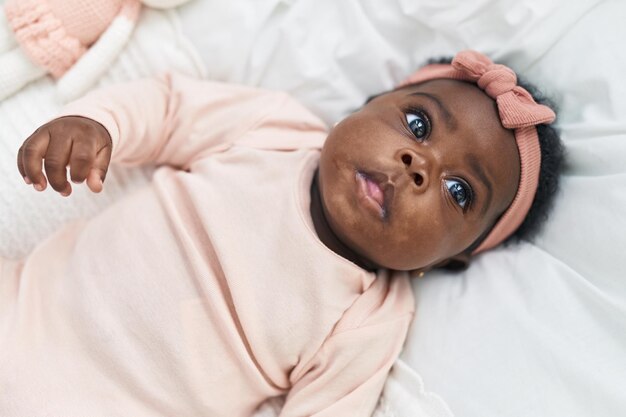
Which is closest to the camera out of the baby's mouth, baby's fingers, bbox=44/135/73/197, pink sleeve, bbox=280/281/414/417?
baby's fingers, bbox=44/135/73/197

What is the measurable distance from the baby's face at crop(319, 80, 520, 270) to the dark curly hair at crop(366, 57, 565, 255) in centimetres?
9

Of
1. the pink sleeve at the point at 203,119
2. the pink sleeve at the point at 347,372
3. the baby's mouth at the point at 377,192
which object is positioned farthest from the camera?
the pink sleeve at the point at 203,119

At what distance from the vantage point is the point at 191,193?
1204 mm

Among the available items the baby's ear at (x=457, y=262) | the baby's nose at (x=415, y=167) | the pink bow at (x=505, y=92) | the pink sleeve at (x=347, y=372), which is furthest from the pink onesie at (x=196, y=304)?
the pink bow at (x=505, y=92)

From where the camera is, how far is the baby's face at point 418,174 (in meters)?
1.04

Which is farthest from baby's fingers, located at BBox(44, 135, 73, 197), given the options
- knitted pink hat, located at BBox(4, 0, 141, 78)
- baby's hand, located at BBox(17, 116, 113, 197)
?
knitted pink hat, located at BBox(4, 0, 141, 78)

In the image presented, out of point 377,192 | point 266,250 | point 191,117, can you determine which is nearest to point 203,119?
point 191,117

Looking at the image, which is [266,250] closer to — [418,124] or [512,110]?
[418,124]

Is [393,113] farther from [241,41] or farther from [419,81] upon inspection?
[241,41]

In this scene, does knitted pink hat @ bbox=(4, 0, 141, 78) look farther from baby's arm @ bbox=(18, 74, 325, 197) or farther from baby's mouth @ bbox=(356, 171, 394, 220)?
baby's mouth @ bbox=(356, 171, 394, 220)

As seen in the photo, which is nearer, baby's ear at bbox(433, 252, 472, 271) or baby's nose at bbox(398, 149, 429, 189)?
baby's nose at bbox(398, 149, 429, 189)

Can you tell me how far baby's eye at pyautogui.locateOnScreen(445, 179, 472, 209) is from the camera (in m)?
1.11

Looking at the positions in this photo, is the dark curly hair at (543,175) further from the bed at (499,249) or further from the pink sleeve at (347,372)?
the pink sleeve at (347,372)

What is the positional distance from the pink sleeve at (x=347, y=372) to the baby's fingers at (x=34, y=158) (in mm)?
624
